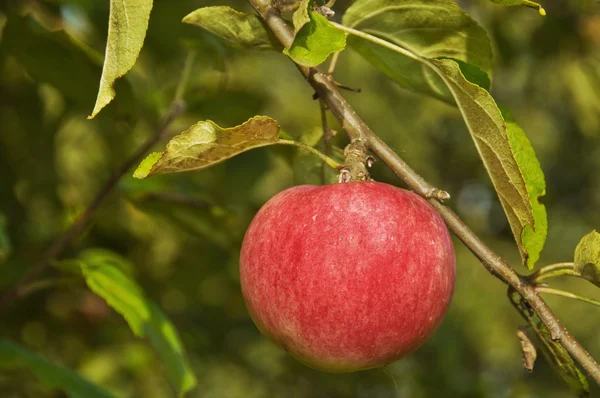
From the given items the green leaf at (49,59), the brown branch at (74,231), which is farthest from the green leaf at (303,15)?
the brown branch at (74,231)

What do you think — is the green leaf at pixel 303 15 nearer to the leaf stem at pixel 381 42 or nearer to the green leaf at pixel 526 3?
the leaf stem at pixel 381 42

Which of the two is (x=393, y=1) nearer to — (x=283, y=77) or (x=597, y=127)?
(x=597, y=127)

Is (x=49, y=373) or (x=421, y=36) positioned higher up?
(x=421, y=36)

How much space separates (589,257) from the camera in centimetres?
85

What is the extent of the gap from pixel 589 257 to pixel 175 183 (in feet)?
3.55

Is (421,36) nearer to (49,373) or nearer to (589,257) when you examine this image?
(589,257)

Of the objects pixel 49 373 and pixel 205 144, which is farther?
pixel 49 373

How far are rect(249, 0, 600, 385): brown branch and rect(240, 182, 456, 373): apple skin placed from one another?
0.08ft

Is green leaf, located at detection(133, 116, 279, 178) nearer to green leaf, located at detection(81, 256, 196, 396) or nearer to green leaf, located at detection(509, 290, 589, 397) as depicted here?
green leaf, located at detection(509, 290, 589, 397)

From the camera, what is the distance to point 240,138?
88cm

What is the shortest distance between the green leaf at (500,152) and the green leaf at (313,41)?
Answer: 141 mm

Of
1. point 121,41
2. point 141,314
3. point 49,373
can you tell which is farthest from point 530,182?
point 49,373

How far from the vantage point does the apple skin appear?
850mm

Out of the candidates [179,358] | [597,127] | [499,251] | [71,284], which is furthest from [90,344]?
[499,251]
